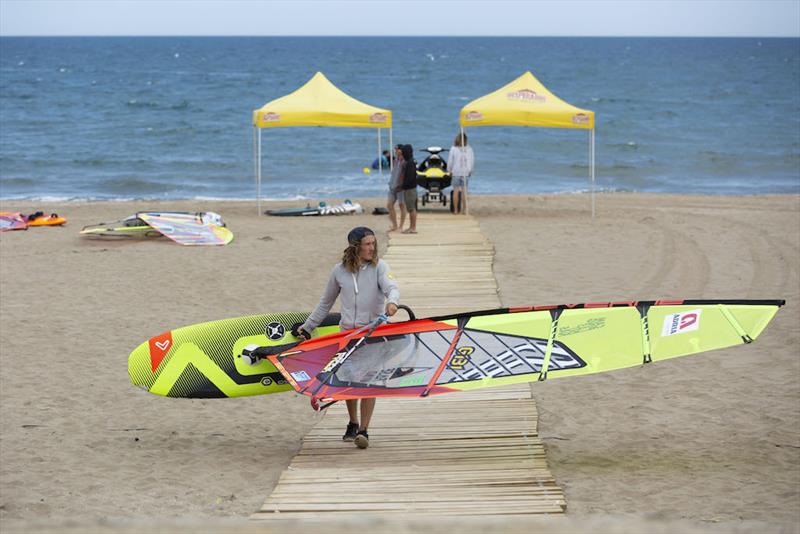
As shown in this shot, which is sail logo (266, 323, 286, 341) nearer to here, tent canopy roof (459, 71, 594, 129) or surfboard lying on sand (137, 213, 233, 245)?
surfboard lying on sand (137, 213, 233, 245)

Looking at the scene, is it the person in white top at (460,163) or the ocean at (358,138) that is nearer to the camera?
the person in white top at (460,163)

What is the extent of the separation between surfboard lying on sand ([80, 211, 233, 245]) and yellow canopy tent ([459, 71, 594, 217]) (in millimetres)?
4511

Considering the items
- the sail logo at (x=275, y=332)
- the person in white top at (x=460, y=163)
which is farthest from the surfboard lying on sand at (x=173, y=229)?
the sail logo at (x=275, y=332)

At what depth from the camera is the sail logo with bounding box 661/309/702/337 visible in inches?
233

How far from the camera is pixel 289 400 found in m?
7.75

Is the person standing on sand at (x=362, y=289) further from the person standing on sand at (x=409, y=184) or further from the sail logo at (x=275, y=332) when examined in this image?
the person standing on sand at (x=409, y=184)

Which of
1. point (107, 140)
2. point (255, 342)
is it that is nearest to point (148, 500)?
point (255, 342)

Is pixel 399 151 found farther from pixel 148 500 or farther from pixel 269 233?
pixel 148 500

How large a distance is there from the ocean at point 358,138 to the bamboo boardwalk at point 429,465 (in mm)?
16189

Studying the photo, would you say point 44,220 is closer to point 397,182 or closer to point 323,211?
point 323,211

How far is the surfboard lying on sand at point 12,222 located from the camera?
50.7 ft

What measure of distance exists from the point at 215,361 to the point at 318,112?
402 inches

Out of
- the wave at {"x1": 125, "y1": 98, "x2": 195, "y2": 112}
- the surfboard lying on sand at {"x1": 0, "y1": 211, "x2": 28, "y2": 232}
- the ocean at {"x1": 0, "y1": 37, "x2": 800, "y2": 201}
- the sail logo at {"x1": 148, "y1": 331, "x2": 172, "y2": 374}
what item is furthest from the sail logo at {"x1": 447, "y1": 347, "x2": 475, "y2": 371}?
the wave at {"x1": 125, "y1": 98, "x2": 195, "y2": 112}

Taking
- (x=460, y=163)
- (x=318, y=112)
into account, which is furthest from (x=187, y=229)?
(x=460, y=163)
